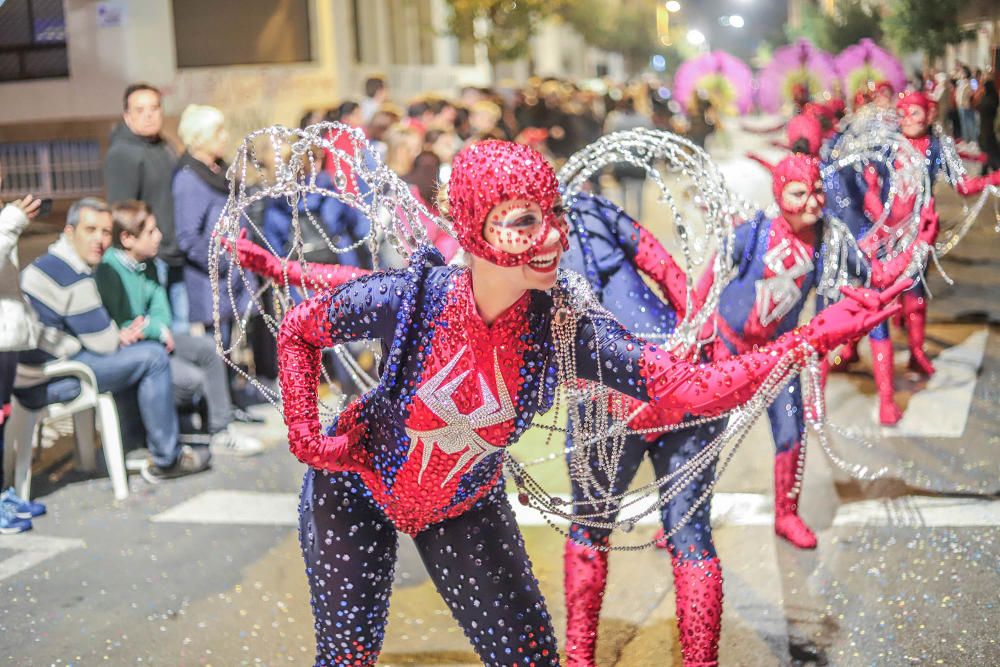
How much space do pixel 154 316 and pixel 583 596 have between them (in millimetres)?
3652

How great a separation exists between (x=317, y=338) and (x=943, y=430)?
5150 mm

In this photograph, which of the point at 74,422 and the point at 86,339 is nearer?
the point at 86,339

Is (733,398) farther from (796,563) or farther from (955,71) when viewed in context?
(955,71)

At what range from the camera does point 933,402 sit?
24.5 feet

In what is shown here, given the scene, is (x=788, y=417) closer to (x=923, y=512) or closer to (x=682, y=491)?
(x=923, y=512)

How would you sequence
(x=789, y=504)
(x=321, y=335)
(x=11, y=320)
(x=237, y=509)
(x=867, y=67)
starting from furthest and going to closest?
(x=867, y=67)
(x=237, y=509)
(x=11, y=320)
(x=789, y=504)
(x=321, y=335)

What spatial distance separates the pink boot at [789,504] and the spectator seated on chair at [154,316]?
3062mm

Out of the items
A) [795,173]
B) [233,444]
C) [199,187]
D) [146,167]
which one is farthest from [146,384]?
[795,173]

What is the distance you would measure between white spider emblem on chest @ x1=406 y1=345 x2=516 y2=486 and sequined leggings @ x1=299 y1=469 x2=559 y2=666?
18 cm

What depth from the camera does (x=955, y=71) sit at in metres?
8.08

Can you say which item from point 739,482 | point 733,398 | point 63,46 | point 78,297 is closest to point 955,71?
point 739,482

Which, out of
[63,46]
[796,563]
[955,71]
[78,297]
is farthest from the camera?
[63,46]

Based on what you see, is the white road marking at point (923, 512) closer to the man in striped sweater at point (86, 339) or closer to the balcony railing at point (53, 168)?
the man in striped sweater at point (86, 339)

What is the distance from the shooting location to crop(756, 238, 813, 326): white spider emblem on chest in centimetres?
432
